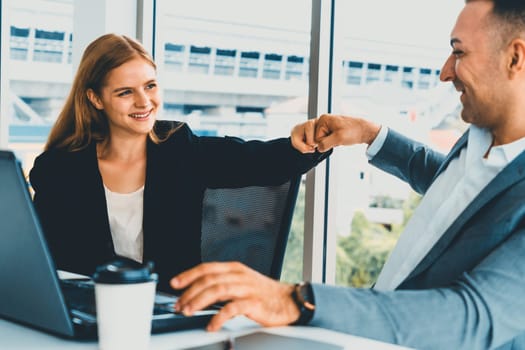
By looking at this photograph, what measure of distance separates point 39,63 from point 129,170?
78.4 inches

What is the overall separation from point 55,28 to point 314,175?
2.14m

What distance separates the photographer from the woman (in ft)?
6.37

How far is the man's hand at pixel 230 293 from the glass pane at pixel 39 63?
3.06 meters

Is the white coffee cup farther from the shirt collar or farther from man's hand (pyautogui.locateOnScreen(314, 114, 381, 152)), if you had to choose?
man's hand (pyautogui.locateOnScreen(314, 114, 381, 152))

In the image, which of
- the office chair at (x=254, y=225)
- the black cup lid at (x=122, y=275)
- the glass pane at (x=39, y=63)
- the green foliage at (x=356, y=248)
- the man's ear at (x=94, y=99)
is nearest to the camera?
the black cup lid at (x=122, y=275)

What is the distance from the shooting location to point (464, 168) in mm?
1515

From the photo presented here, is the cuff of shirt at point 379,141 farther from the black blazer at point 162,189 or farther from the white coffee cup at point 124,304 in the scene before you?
the white coffee cup at point 124,304

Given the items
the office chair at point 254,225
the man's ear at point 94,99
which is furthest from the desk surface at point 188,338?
the man's ear at point 94,99

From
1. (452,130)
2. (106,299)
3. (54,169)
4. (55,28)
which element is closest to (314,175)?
(452,130)

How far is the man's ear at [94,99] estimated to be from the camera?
2.37 meters

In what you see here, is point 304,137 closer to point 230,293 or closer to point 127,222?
point 127,222

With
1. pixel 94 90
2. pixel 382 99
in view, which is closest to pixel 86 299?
pixel 94 90

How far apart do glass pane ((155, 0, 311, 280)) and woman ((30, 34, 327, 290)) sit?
23.2 inches

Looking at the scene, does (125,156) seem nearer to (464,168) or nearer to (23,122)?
(464,168)
